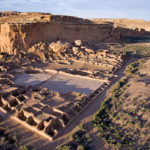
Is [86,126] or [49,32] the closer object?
[86,126]

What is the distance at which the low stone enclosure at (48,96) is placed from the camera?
9.31m

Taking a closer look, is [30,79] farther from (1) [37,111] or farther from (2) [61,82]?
(1) [37,111]

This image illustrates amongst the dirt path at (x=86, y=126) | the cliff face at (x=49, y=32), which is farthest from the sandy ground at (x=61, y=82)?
the cliff face at (x=49, y=32)

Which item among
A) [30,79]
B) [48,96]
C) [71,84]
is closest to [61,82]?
[71,84]

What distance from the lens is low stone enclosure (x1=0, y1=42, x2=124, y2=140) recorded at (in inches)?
367

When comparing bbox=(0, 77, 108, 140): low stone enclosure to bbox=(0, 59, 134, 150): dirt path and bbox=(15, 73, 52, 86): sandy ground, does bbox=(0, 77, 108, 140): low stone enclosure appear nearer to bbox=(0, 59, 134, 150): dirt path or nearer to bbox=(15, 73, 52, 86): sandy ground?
bbox=(0, 59, 134, 150): dirt path

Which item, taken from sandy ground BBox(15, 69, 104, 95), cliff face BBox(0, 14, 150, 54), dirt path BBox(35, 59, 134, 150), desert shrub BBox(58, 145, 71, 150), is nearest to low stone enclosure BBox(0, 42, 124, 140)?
sandy ground BBox(15, 69, 104, 95)

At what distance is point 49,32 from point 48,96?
19.0m

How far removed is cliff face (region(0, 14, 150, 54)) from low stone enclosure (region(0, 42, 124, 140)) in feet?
30.2

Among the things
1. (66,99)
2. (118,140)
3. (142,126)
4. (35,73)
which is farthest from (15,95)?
(142,126)

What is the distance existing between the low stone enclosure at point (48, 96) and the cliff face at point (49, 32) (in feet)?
30.2

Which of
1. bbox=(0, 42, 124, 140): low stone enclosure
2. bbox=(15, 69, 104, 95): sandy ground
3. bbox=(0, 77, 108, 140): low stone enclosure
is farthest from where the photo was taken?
bbox=(15, 69, 104, 95): sandy ground

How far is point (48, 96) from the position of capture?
38.5 ft

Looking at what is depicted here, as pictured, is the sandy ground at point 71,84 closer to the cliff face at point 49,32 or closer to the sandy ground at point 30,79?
the sandy ground at point 30,79
